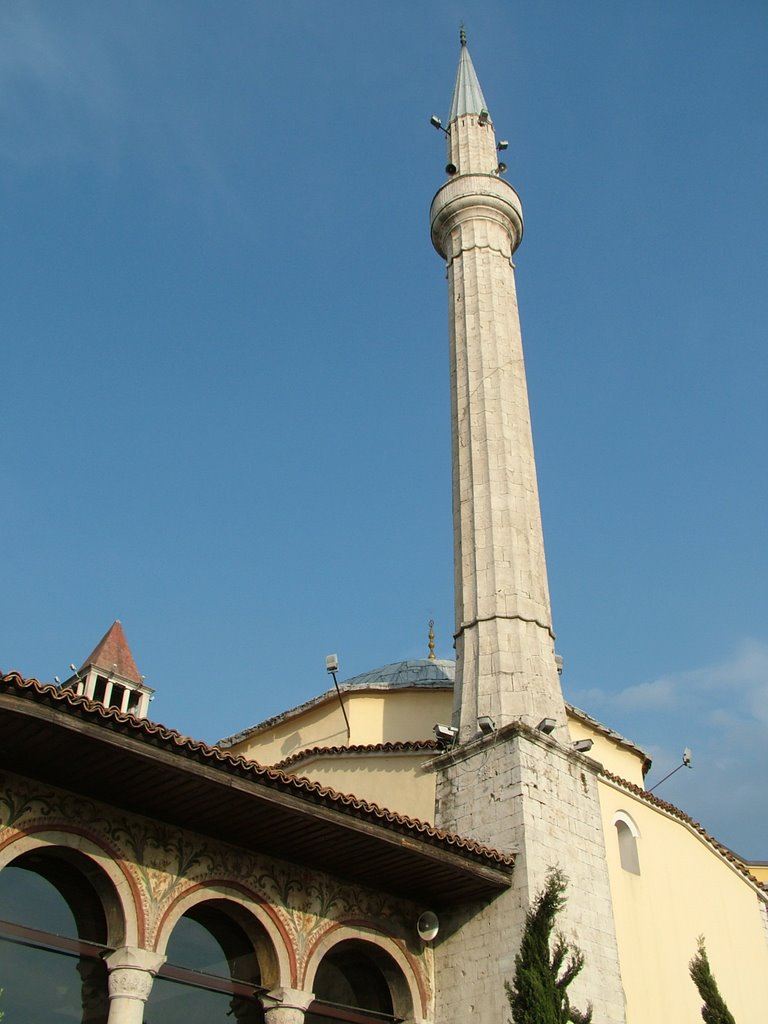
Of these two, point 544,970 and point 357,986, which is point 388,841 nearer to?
point 544,970

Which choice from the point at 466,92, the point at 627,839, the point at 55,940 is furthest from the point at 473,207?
the point at 55,940

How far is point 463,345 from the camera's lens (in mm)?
13516

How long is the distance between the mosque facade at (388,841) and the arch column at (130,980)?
0.05 ft

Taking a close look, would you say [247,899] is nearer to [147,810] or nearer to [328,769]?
[147,810]

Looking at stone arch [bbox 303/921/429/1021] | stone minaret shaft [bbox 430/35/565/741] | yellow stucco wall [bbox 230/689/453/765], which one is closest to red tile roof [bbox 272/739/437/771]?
yellow stucco wall [bbox 230/689/453/765]

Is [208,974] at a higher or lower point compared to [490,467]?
lower

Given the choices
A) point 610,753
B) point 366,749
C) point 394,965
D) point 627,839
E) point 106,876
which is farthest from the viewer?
point 610,753

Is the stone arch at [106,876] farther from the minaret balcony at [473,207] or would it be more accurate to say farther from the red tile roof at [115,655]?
the minaret balcony at [473,207]

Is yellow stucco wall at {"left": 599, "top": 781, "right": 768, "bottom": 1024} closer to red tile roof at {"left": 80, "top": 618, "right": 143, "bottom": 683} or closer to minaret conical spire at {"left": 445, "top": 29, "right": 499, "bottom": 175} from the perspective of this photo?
red tile roof at {"left": 80, "top": 618, "right": 143, "bottom": 683}

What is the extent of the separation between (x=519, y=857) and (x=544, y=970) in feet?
3.56

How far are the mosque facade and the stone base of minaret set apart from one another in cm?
2

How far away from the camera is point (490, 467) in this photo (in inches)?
480

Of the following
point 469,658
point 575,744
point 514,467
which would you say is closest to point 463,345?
point 514,467

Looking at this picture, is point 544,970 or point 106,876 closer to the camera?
point 106,876
